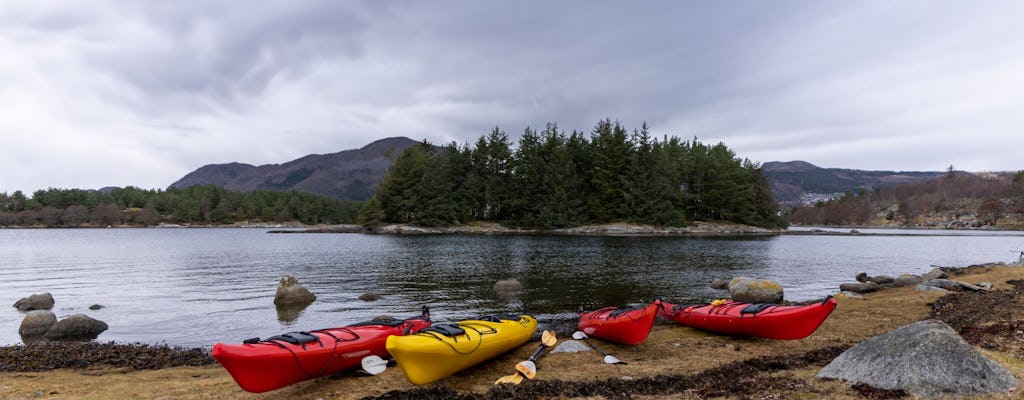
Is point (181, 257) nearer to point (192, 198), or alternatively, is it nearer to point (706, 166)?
point (706, 166)

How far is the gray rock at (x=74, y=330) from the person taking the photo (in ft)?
51.4

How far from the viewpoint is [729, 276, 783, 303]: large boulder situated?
68.9ft

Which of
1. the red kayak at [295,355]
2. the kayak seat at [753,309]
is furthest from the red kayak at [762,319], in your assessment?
the red kayak at [295,355]

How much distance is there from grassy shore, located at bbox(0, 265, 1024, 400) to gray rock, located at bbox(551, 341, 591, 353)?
34cm

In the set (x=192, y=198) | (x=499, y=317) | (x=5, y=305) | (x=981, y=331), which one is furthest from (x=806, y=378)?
(x=192, y=198)

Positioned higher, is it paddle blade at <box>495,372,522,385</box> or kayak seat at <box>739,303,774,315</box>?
kayak seat at <box>739,303,774,315</box>

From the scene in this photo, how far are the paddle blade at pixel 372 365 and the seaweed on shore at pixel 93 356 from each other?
5692 millimetres

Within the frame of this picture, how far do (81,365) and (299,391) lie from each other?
714 cm

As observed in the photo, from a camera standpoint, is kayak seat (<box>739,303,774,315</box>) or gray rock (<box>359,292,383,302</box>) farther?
gray rock (<box>359,292,383,302</box>)

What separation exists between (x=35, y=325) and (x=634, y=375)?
19674 millimetres

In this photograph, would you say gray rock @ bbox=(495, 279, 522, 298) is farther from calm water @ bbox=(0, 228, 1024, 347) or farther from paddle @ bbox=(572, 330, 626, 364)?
paddle @ bbox=(572, 330, 626, 364)

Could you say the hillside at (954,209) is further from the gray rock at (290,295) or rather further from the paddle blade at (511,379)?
the paddle blade at (511,379)

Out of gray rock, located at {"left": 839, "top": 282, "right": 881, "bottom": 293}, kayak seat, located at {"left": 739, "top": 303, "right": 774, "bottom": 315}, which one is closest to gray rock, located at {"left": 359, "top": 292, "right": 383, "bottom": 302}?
kayak seat, located at {"left": 739, "top": 303, "right": 774, "bottom": 315}

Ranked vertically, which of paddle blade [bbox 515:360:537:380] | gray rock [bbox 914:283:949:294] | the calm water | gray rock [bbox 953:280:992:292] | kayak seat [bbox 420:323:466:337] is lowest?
the calm water
